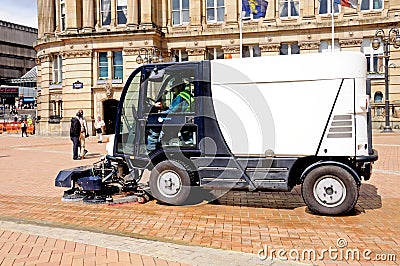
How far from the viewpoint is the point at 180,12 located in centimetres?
3697

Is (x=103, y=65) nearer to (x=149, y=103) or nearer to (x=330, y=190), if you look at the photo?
(x=149, y=103)

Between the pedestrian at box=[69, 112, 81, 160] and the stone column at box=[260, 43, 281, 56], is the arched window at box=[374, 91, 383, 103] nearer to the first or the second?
the stone column at box=[260, 43, 281, 56]

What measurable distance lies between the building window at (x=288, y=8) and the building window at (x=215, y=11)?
4.72 meters

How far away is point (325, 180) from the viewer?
7.50 m

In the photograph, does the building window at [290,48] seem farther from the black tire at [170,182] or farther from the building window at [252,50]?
the black tire at [170,182]

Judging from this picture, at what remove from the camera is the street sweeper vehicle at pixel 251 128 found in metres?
7.36

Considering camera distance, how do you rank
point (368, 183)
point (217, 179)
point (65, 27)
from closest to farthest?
1. point (217, 179)
2. point (368, 183)
3. point (65, 27)

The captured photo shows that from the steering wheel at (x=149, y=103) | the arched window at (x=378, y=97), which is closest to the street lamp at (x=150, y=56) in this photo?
the arched window at (x=378, y=97)

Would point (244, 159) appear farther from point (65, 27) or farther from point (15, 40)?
point (15, 40)

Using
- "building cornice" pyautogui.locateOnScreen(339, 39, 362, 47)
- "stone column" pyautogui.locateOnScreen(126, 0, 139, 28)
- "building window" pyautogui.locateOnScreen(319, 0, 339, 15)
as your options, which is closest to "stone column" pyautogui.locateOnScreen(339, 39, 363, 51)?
"building cornice" pyautogui.locateOnScreen(339, 39, 362, 47)

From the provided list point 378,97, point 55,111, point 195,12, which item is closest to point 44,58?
point 55,111

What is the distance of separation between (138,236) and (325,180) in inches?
131

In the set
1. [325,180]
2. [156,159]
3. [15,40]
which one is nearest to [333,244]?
[325,180]

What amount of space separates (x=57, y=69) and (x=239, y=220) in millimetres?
34345
